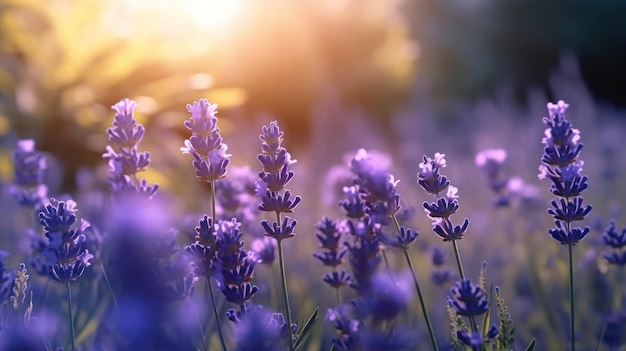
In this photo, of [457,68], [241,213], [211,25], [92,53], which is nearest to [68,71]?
[92,53]

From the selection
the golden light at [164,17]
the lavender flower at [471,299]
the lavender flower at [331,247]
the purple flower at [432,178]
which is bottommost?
the lavender flower at [471,299]

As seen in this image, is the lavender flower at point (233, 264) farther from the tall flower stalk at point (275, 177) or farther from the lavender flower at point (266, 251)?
the lavender flower at point (266, 251)

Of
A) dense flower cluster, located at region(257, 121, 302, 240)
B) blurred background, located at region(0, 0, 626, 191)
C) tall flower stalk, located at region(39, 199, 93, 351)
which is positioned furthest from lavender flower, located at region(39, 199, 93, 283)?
blurred background, located at region(0, 0, 626, 191)

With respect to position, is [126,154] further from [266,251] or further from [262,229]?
[262,229]

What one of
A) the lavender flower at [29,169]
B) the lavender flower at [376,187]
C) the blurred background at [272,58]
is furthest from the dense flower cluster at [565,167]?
the blurred background at [272,58]

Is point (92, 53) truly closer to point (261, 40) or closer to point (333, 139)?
point (333, 139)

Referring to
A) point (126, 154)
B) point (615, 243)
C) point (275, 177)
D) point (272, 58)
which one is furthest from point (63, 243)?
point (272, 58)
